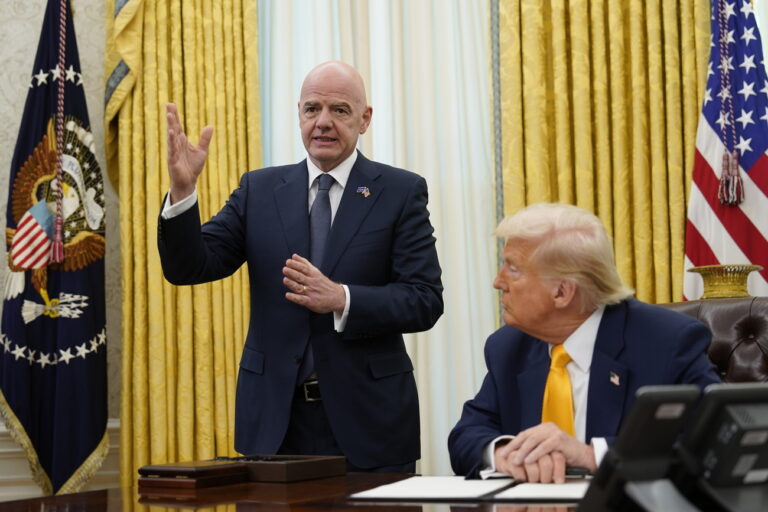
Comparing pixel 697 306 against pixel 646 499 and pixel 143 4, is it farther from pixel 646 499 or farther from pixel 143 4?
pixel 143 4

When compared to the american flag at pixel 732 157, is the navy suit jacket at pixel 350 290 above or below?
below

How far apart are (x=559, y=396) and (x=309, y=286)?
777mm

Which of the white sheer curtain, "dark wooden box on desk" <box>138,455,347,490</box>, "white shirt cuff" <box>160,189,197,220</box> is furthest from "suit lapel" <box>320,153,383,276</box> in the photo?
the white sheer curtain

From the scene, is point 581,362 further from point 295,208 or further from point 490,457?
point 295,208

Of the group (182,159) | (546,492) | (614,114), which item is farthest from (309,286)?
(614,114)

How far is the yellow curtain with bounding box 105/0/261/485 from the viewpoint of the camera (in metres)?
4.62

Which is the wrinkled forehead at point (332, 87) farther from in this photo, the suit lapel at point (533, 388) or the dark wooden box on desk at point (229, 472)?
the dark wooden box on desk at point (229, 472)

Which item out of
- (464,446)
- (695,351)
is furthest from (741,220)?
(464,446)

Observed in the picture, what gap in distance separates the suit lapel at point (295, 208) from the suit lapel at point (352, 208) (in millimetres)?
87

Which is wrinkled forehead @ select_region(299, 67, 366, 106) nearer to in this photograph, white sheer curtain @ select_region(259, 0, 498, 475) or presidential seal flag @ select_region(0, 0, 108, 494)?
white sheer curtain @ select_region(259, 0, 498, 475)

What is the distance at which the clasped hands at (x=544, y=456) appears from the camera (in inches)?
70.1

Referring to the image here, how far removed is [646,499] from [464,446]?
1.00 meters

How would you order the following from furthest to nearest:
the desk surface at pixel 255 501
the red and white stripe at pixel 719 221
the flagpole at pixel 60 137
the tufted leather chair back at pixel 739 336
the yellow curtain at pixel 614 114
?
the flagpole at pixel 60 137 → the yellow curtain at pixel 614 114 → the red and white stripe at pixel 719 221 → the tufted leather chair back at pixel 739 336 → the desk surface at pixel 255 501

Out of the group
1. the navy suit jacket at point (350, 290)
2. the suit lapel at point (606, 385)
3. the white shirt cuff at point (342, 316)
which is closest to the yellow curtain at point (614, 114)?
the navy suit jacket at point (350, 290)
